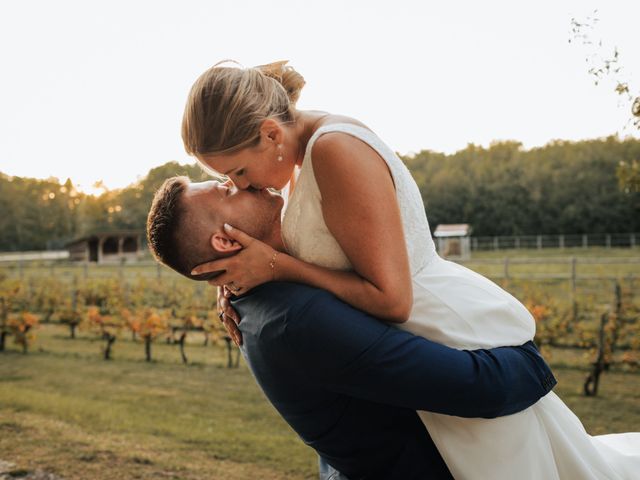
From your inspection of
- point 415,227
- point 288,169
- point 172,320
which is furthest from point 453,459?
point 172,320

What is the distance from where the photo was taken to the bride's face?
5.09 ft

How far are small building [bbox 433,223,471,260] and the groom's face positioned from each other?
34335 millimetres

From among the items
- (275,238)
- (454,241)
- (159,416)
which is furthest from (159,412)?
(454,241)

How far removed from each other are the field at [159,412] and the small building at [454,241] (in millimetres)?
24809

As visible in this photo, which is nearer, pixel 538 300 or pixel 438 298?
pixel 438 298

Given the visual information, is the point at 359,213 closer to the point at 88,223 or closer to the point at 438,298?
the point at 438,298

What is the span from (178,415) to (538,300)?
6.23 meters

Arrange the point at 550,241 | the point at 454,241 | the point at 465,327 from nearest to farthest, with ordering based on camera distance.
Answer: the point at 465,327
the point at 454,241
the point at 550,241

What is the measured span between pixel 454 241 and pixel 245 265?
38855 millimetres

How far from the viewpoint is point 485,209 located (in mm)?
37406

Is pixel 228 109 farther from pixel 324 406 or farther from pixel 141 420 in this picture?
pixel 141 420

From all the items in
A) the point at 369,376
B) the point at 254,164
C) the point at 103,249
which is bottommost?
the point at 103,249

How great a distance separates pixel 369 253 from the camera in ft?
4.47

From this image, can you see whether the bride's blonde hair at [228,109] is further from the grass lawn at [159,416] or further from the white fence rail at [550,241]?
the white fence rail at [550,241]
